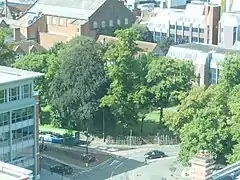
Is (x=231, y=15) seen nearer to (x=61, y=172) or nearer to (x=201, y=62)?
(x=201, y=62)

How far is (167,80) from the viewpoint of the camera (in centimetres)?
6544

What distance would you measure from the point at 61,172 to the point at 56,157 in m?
4.78

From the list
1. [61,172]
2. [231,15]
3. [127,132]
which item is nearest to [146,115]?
[127,132]

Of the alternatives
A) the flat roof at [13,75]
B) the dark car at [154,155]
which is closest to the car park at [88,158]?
the dark car at [154,155]

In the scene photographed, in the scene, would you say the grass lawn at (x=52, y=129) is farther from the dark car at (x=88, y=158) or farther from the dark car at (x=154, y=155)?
the dark car at (x=154, y=155)

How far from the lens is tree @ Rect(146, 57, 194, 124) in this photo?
6525 centimetres

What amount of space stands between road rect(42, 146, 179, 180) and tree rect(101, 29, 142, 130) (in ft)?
14.4

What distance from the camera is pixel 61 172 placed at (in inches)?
2240

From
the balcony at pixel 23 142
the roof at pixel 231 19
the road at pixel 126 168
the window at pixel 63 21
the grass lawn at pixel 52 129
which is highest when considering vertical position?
the roof at pixel 231 19

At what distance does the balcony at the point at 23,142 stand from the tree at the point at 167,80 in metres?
16.1

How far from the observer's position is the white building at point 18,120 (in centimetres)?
5141

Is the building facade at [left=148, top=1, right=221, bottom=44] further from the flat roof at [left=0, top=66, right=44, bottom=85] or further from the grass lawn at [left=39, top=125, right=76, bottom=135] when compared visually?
the flat roof at [left=0, top=66, right=44, bottom=85]

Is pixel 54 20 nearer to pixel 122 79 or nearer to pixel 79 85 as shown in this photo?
pixel 79 85

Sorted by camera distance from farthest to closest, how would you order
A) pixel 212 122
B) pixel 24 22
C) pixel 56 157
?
pixel 24 22
pixel 56 157
pixel 212 122
